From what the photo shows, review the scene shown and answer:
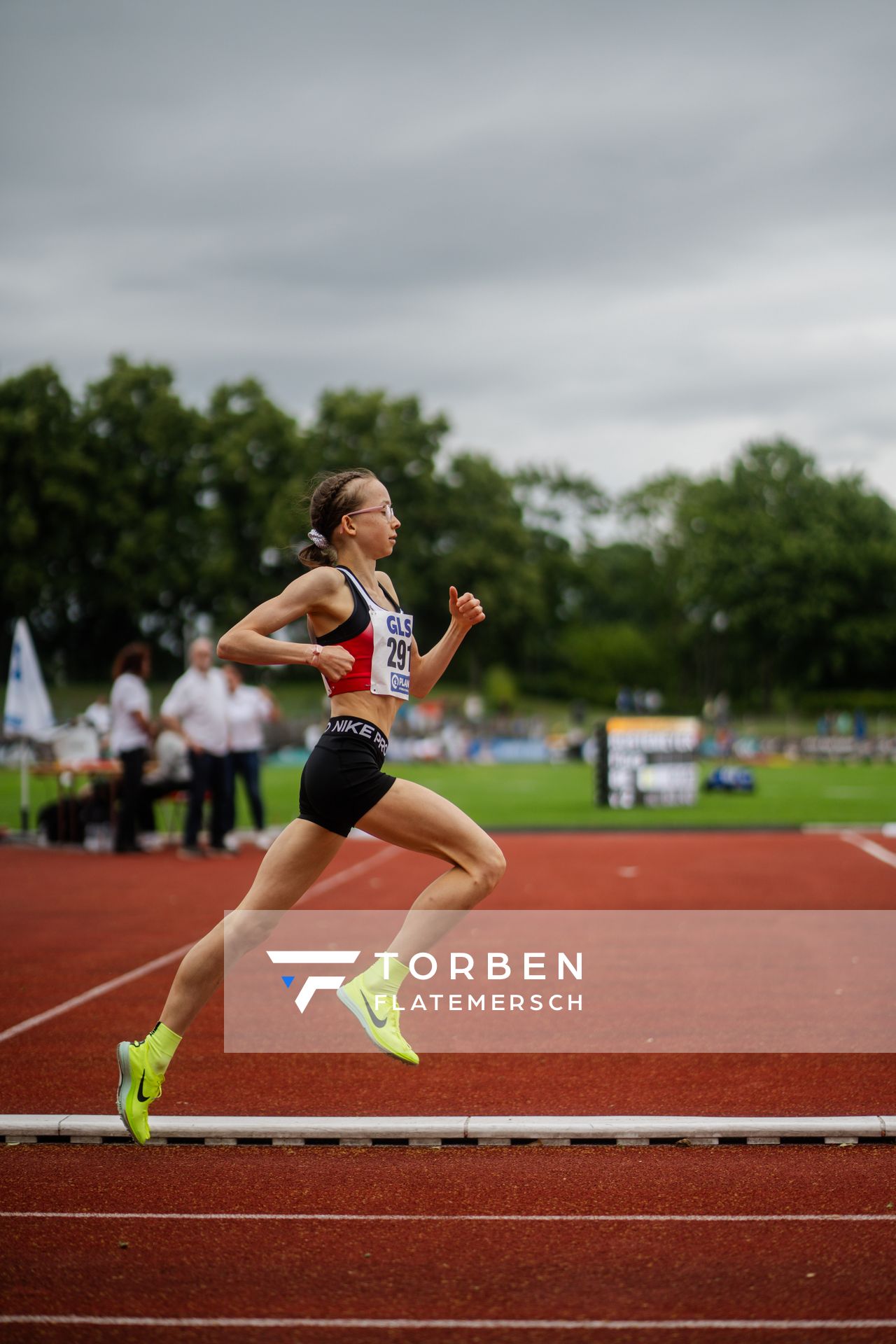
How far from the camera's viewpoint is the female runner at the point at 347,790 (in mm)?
4543

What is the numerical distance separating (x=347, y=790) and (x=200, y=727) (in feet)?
33.0

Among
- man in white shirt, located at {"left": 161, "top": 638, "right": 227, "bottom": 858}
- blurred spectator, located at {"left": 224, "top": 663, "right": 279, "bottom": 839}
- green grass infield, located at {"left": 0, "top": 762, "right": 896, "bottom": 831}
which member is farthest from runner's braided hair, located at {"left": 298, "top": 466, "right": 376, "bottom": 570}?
green grass infield, located at {"left": 0, "top": 762, "right": 896, "bottom": 831}

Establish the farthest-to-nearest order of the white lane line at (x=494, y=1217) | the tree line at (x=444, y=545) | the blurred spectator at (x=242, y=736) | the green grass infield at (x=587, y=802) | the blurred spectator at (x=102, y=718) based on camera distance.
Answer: the tree line at (x=444, y=545) → the green grass infield at (x=587, y=802) → the blurred spectator at (x=102, y=718) → the blurred spectator at (x=242, y=736) → the white lane line at (x=494, y=1217)

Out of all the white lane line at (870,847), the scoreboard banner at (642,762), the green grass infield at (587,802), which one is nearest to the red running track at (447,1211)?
the white lane line at (870,847)

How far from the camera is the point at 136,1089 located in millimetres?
4492

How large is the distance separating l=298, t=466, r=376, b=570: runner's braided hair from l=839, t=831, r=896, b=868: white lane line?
9987 mm

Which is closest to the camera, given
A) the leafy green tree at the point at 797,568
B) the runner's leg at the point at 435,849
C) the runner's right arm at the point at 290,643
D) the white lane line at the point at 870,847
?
the runner's right arm at the point at 290,643

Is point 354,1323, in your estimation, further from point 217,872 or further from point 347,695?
point 217,872

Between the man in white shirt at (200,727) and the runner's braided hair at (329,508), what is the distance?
9.29m

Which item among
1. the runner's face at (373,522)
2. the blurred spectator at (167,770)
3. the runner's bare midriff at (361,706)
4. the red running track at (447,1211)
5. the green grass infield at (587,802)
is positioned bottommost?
the green grass infield at (587,802)

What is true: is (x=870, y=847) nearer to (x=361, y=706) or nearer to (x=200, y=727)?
(x=200, y=727)

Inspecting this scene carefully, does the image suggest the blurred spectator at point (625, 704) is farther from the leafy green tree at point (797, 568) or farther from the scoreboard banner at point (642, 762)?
the scoreboard banner at point (642, 762)

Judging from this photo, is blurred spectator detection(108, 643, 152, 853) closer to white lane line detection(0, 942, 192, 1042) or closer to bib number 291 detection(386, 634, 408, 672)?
white lane line detection(0, 942, 192, 1042)

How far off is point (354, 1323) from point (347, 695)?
2097mm
